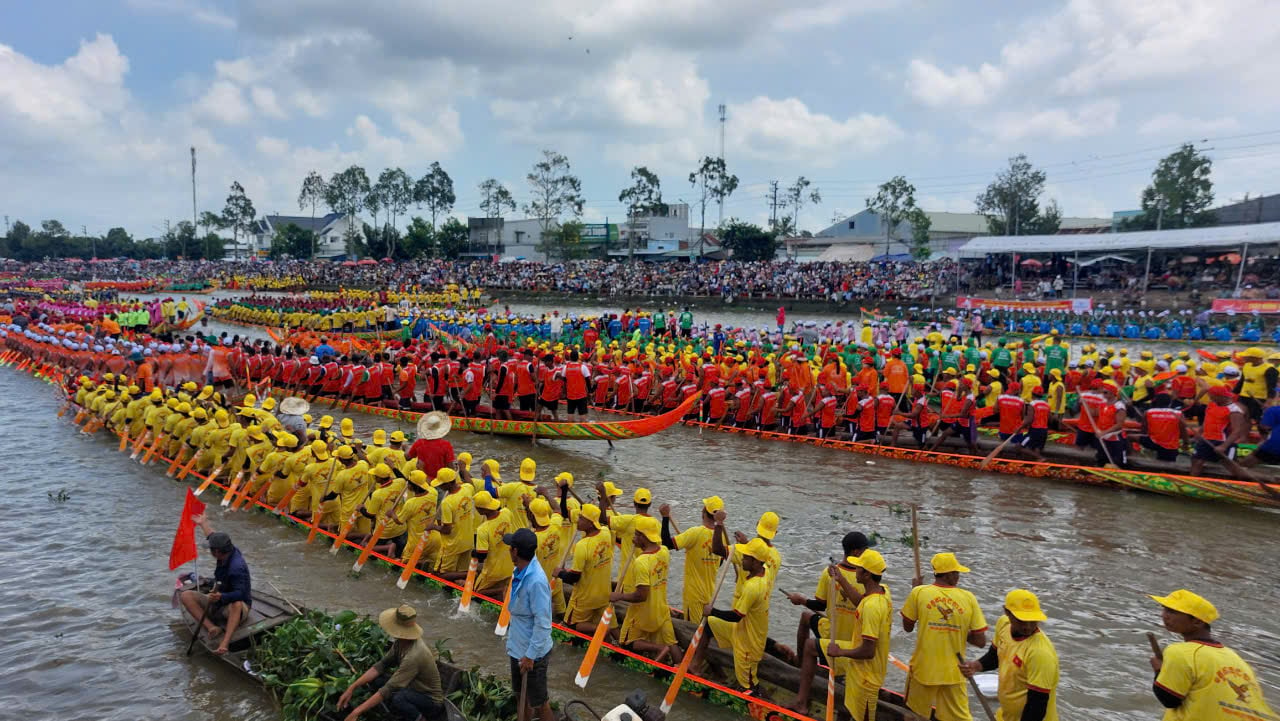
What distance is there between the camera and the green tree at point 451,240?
78188 millimetres

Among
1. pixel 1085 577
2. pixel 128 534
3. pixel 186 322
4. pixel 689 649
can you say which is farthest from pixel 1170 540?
pixel 186 322

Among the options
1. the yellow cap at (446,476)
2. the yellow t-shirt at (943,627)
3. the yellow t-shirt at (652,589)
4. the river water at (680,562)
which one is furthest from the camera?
the yellow cap at (446,476)

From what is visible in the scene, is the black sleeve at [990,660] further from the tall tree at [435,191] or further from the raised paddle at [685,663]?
the tall tree at [435,191]

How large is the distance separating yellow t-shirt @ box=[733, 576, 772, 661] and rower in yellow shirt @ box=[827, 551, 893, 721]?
25.2 inches

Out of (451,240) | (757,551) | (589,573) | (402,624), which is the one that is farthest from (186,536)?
(451,240)

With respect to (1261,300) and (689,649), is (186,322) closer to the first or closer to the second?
(689,649)

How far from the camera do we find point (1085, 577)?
8.80 m

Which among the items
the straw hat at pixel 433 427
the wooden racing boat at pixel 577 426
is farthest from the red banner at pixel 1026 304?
the straw hat at pixel 433 427

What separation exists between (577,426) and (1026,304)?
27.9 m

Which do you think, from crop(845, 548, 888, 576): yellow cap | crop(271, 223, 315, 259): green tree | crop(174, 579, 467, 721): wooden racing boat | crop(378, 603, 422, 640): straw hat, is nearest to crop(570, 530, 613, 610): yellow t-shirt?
crop(174, 579, 467, 721): wooden racing boat

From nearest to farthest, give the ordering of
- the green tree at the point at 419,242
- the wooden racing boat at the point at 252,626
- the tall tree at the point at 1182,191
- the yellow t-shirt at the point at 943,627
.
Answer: the yellow t-shirt at the point at 943,627
the wooden racing boat at the point at 252,626
the tall tree at the point at 1182,191
the green tree at the point at 419,242

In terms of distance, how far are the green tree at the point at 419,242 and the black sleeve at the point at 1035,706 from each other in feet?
261

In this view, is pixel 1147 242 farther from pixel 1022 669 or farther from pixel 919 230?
pixel 1022 669

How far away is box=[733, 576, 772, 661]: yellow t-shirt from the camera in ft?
18.2
